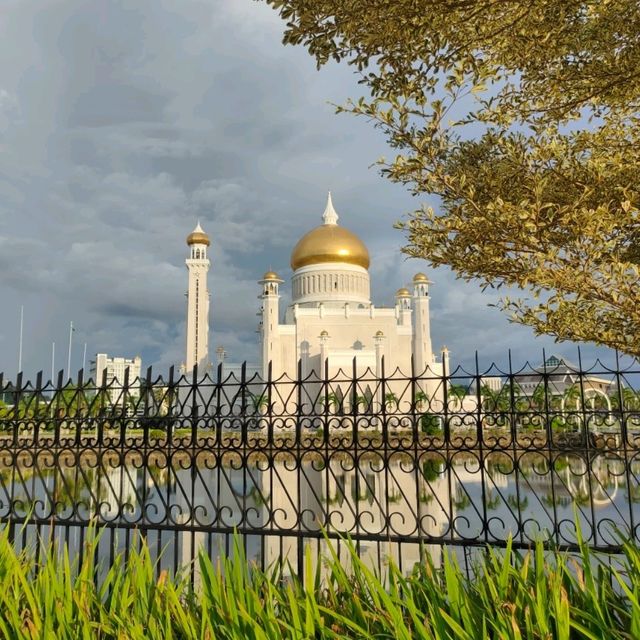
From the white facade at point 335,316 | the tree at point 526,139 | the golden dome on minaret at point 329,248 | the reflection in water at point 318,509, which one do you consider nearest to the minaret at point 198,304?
the white facade at point 335,316

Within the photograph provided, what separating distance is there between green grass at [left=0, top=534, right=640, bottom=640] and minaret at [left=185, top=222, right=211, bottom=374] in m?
32.5

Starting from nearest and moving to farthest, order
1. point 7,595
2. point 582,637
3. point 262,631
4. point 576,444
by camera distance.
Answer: point 262,631 < point 582,637 < point 7,595 < point 576,444

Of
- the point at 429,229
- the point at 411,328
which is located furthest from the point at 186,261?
the point at 429,229

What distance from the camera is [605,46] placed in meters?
3.27

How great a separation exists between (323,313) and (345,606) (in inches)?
1289

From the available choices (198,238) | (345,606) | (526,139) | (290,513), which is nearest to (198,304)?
(198,238)

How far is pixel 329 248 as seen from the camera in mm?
37156

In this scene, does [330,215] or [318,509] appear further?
[330,215]

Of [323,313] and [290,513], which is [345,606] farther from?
[323,313]

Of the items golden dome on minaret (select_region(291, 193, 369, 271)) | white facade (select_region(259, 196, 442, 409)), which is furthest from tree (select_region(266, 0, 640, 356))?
golden dome on minaret (select_region(291, 193, 369, 271))

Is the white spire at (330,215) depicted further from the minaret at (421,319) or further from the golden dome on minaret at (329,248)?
the minaret at (421,319)

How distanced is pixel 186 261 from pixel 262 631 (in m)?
35.8

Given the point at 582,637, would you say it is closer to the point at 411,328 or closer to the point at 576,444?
the point at 576,444

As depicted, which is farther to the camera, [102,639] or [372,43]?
[372,43]
